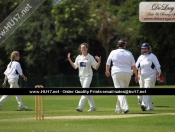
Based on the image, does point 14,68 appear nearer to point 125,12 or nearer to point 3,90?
point 3,90

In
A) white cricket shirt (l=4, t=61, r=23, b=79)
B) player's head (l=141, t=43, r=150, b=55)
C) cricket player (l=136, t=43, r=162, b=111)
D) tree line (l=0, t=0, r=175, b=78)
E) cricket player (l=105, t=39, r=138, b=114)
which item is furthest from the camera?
tree line (l=0, t=0, r=175, b=78)

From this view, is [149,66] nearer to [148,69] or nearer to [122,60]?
[148,69]

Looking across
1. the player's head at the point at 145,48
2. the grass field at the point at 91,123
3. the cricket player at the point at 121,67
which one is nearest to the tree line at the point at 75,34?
the player's head at the point at 145,48

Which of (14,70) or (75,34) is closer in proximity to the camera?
(14,70)

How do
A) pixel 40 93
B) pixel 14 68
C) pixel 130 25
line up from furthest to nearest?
1. pixel 130 25
2. pixel 14 68
3. pixel 40 93

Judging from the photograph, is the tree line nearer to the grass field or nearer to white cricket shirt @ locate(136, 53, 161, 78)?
white cricket shirt @ locate(136, 53, 161, 78)

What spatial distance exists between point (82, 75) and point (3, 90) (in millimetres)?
6069

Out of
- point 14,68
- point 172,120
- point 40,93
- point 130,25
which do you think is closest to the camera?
point 40,93

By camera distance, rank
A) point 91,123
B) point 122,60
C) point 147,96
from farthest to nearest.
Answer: point 147,96
point 122,60
point 91,123

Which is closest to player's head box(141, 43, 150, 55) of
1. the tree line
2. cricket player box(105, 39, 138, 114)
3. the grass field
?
cricket player box(105, 39, 138, 114)

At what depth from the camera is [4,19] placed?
204ft

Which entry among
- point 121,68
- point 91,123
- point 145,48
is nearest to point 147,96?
point 145,48

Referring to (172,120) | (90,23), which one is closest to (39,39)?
(90,23)

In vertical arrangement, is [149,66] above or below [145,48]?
below
